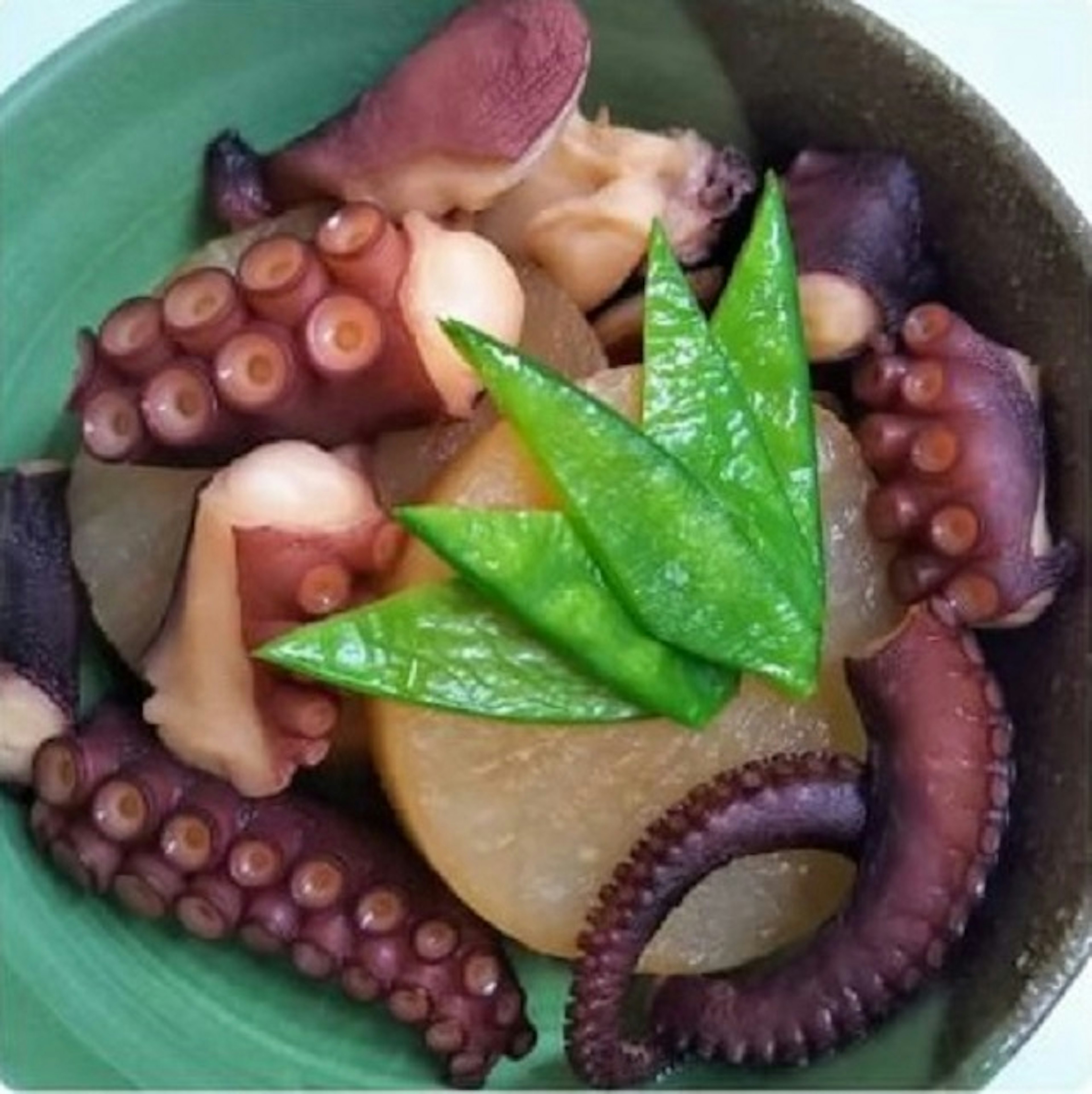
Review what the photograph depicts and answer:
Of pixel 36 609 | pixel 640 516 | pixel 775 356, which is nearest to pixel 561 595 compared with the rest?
pixel 640 516

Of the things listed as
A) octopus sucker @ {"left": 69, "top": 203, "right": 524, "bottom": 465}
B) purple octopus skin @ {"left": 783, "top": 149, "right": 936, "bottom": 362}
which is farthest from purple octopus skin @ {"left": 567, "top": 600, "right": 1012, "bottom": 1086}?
octopus sucker @ {"left": 69, "top": 203, "right": 524, "bottom": 465}

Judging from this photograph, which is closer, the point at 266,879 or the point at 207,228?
the point at 266,879

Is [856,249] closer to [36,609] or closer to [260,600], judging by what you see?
[260,600]

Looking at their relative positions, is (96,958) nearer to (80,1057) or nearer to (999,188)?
(80,1057)

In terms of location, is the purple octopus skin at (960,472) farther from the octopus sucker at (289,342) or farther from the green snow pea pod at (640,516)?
the octopus sucker at (289,342)

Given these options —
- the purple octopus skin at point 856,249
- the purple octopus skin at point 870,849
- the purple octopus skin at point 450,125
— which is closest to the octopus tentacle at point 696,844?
the purple octopus skin at point 870,849

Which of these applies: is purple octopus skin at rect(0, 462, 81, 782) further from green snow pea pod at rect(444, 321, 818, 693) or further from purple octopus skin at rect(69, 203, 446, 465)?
green snow pea pod at rect(444, 321, 818, 693)
